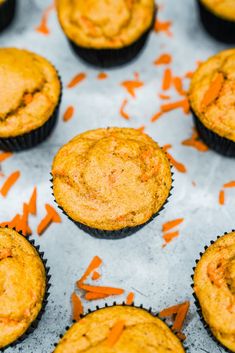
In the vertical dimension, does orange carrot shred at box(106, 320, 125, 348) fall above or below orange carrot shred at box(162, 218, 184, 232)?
above

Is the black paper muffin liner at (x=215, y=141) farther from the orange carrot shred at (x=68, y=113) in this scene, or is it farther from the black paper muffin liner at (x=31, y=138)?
the black paper muffin liner at (x=31, y=138)

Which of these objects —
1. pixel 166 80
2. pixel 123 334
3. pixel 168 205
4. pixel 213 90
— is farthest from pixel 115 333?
pixel 166 80

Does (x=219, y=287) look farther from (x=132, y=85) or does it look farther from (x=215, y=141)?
(x=132, y=85)

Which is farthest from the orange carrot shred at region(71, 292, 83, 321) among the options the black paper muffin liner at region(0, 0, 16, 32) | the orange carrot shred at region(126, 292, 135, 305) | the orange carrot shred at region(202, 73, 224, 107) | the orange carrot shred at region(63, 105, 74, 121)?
the black paper muffin liner at region(0, 0, 16, 32)

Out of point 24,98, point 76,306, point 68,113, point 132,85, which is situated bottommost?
point 76,306

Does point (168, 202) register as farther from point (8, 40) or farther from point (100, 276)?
point (8, 40)

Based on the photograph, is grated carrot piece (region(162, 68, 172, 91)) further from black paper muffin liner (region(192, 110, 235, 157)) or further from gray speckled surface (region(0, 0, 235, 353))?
black paper muffin liner (region(192, 110, 235, 157))
